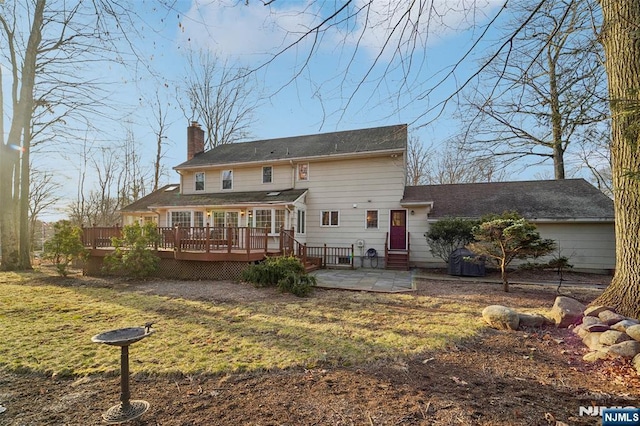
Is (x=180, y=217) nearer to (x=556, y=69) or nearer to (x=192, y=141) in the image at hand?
(x=192, y=141)

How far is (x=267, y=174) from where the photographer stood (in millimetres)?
15562

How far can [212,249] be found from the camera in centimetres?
987

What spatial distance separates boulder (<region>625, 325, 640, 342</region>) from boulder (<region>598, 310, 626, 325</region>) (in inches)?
17.7

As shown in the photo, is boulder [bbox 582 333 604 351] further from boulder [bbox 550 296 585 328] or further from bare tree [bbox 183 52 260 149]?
bare tree [bbox 183 52 260 149]

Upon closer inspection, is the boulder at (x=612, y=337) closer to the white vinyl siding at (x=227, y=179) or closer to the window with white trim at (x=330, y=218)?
the window with white trim at (x=330, y=218)

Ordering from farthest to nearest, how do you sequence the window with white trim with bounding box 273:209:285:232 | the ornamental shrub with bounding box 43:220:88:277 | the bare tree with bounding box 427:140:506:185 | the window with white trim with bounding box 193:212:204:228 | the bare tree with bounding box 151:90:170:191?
the bare tree with bounding box 151:90:170:191 < the bare tree with bounding box 427:140:506:185 < the window with white trim with bounding box 193:212:204:228 < the window with white trim with bounding box 273:209:285:232 < the ornamental shrub with bounding box 43:220:88:277

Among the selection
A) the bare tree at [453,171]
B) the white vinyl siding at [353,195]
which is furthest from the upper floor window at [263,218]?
the bare tree at [453,171]

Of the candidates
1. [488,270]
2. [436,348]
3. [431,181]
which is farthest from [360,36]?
[431,181]

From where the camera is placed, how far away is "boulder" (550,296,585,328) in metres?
4.74

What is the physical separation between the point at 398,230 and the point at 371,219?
1356mm

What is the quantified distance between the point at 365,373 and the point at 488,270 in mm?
10713

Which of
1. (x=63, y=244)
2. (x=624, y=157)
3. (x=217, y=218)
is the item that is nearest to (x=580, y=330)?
(x=624, y=157)

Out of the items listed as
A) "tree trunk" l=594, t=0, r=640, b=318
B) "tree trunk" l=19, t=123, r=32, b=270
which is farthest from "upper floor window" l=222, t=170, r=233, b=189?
"tree trunk" l=594, t=0, r=640, b=318

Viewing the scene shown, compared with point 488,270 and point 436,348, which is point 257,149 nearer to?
point 488,270
